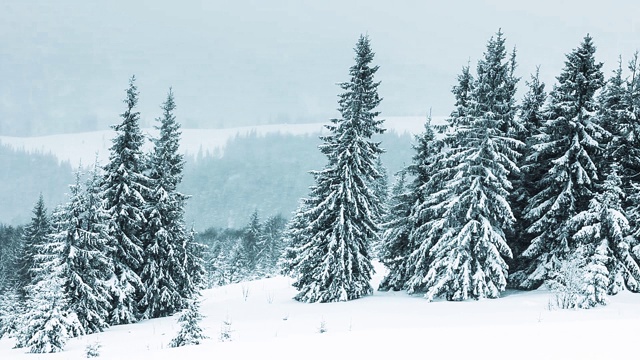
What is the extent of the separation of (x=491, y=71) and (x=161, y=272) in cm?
2077

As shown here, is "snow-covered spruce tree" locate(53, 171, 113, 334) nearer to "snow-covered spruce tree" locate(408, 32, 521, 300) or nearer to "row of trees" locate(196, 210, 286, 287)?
"snow-covered spruce tree" locate(408, 32, 521, 300)

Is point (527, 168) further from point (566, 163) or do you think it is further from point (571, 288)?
point (571, 288)

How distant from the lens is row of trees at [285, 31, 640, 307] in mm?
22516

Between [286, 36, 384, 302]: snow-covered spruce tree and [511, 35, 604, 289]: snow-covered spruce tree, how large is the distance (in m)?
8.79

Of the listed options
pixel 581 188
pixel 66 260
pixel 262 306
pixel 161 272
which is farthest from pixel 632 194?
pixel 66 260

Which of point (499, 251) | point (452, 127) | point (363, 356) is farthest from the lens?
point (452, 127)

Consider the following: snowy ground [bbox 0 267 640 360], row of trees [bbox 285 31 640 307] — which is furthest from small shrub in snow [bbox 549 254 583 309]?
row of trees [bbox 285 31 640 307]

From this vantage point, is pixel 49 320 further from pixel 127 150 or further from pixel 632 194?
pixel 632 194

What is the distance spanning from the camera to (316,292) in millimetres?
26688

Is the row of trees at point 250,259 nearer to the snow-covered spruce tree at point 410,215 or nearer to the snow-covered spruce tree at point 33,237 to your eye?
the snow-covered spruce tree at point 33,237

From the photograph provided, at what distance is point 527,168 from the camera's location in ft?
83.5

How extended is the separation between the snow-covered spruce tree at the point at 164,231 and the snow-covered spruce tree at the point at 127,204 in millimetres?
540

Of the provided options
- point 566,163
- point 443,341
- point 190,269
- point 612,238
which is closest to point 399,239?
point 566,163

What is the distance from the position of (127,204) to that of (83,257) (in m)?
4.23
